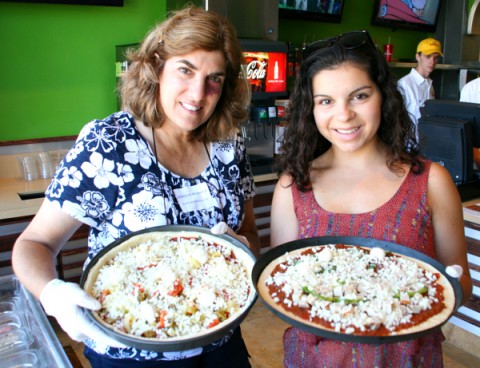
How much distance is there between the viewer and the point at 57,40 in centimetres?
332

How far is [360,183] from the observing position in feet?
5.14

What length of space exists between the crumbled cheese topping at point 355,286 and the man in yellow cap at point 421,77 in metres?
4.18

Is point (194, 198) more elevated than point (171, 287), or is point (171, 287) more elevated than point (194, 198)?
point (194, 198)

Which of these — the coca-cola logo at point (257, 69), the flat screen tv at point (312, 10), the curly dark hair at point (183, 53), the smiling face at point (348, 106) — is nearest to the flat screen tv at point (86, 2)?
the coca-cola logo at point (257, 69)

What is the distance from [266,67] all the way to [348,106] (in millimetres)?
2304

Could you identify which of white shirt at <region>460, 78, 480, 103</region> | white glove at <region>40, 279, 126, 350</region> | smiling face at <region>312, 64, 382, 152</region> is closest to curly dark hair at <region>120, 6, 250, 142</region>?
smiling face at <region>312, 64, 382, 152</region>

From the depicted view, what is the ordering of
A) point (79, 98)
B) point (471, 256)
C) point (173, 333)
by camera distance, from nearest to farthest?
point (173, 333)
point (471, 256)
point (79, 98)

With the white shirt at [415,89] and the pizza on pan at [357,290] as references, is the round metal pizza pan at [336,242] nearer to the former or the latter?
the pizza on pan at [357,290]

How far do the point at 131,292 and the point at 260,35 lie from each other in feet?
9.45

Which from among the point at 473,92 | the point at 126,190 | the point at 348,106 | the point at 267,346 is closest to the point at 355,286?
the point at 348,106

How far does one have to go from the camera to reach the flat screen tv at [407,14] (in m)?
5.29

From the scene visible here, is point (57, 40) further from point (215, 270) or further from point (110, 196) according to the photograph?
point (215, 270)

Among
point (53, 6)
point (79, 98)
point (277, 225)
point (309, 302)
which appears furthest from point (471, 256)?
point (53, 6)

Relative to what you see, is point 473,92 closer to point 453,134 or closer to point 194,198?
point 453,134
